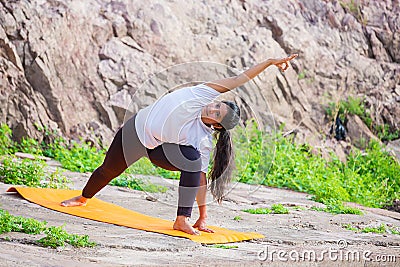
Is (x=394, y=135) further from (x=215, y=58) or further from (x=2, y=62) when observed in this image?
(x=2, y=62)

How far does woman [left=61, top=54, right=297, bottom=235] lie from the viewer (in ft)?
14.4

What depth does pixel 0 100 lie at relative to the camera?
8117 millimetres

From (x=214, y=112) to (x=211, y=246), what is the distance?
0.91 meters

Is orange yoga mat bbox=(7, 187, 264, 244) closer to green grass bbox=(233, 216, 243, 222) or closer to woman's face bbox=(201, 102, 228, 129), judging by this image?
green grass bbox=(233, 216, 243, 222)

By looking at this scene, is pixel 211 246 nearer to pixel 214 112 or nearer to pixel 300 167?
pixel 214 112

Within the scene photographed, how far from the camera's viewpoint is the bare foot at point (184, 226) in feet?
14.2

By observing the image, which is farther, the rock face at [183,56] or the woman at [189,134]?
the rock face at [183,56]

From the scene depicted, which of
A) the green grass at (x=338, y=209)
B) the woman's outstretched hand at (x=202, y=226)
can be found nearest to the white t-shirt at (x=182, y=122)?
the woman's outstretched hand at (x=202, y=226)

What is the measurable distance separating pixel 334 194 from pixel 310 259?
3.54 metres

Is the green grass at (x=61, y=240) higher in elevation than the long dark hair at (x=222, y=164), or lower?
lower

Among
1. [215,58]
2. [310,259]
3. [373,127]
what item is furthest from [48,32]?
[310,259]

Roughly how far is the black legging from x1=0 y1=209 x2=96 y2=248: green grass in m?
0.93

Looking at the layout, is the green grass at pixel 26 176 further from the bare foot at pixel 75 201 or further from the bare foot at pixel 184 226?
the bare foot at pixel 184 226

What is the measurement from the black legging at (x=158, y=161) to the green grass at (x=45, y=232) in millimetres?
929
